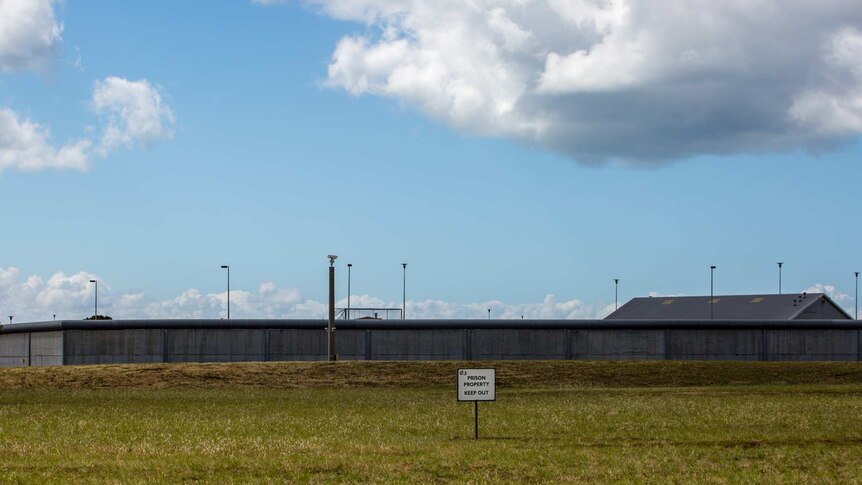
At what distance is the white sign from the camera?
24828 mm

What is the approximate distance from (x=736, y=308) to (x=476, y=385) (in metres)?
101

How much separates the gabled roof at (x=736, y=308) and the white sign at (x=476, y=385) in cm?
9004

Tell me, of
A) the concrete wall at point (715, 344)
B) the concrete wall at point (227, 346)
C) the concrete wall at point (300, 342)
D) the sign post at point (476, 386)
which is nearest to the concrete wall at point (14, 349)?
the concrete wall at point (227, 346)

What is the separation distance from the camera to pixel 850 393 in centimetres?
4672

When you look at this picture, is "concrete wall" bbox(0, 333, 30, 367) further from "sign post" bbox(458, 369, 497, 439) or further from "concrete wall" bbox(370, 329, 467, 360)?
"sign post" bbox(458, 369, 497, 439)

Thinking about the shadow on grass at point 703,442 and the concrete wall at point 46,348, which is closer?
the shadow on grass at point 703,442

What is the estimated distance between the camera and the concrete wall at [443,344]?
88.2 metres

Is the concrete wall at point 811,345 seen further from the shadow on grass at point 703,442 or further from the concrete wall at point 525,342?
the shadow on grass at point 703,442

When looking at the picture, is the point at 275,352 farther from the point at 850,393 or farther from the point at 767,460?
the point at 767,460

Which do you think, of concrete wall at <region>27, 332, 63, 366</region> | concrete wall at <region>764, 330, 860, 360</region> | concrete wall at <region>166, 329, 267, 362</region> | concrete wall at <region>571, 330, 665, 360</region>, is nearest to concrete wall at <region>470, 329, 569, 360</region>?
concrete wall at <region>571, 330, 665, 360</region>

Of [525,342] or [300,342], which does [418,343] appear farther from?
[300,342]

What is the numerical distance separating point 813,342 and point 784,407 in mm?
60182

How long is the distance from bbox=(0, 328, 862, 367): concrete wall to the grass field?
3564cm

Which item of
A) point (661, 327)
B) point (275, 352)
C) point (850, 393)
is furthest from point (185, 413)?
point (661, 327)
